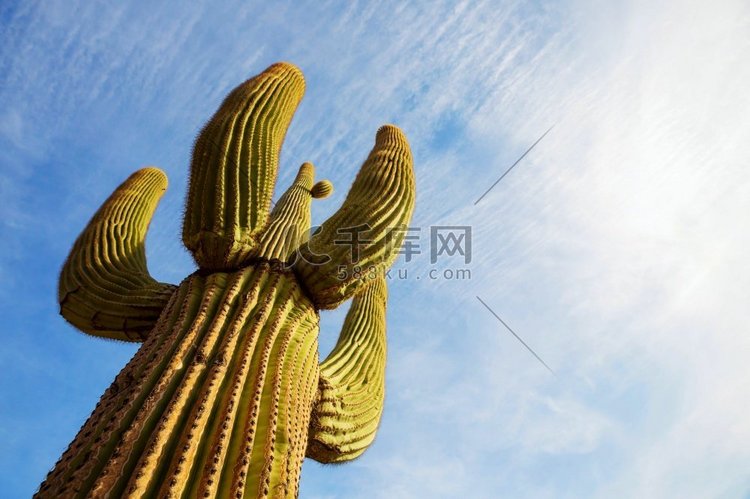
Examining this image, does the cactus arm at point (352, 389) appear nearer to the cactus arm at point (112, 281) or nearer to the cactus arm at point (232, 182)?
the cactus arm at point (232, 182)

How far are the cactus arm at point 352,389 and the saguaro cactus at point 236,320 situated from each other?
0.5 inches

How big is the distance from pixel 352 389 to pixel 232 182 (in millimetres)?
1603

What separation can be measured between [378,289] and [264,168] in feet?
6.78

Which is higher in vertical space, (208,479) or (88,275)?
(88,275)

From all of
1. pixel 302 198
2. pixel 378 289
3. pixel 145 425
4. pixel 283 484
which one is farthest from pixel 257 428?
pixel 302 198

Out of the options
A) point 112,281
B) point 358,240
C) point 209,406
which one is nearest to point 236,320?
point 209,406

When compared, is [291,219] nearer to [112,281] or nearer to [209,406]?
[112,281]

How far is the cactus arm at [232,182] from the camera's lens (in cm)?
309

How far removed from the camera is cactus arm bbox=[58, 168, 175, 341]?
322cm

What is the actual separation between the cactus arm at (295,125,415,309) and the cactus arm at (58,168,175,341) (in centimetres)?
91

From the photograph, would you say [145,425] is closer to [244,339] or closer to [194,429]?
[194,429]

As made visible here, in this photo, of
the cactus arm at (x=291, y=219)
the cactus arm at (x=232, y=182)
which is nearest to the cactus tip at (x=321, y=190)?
the cactus arm at (x=291, y=219)

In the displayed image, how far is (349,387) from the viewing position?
145 inches

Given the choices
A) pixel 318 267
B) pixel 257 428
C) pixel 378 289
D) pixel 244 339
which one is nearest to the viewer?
pixel 257 428
